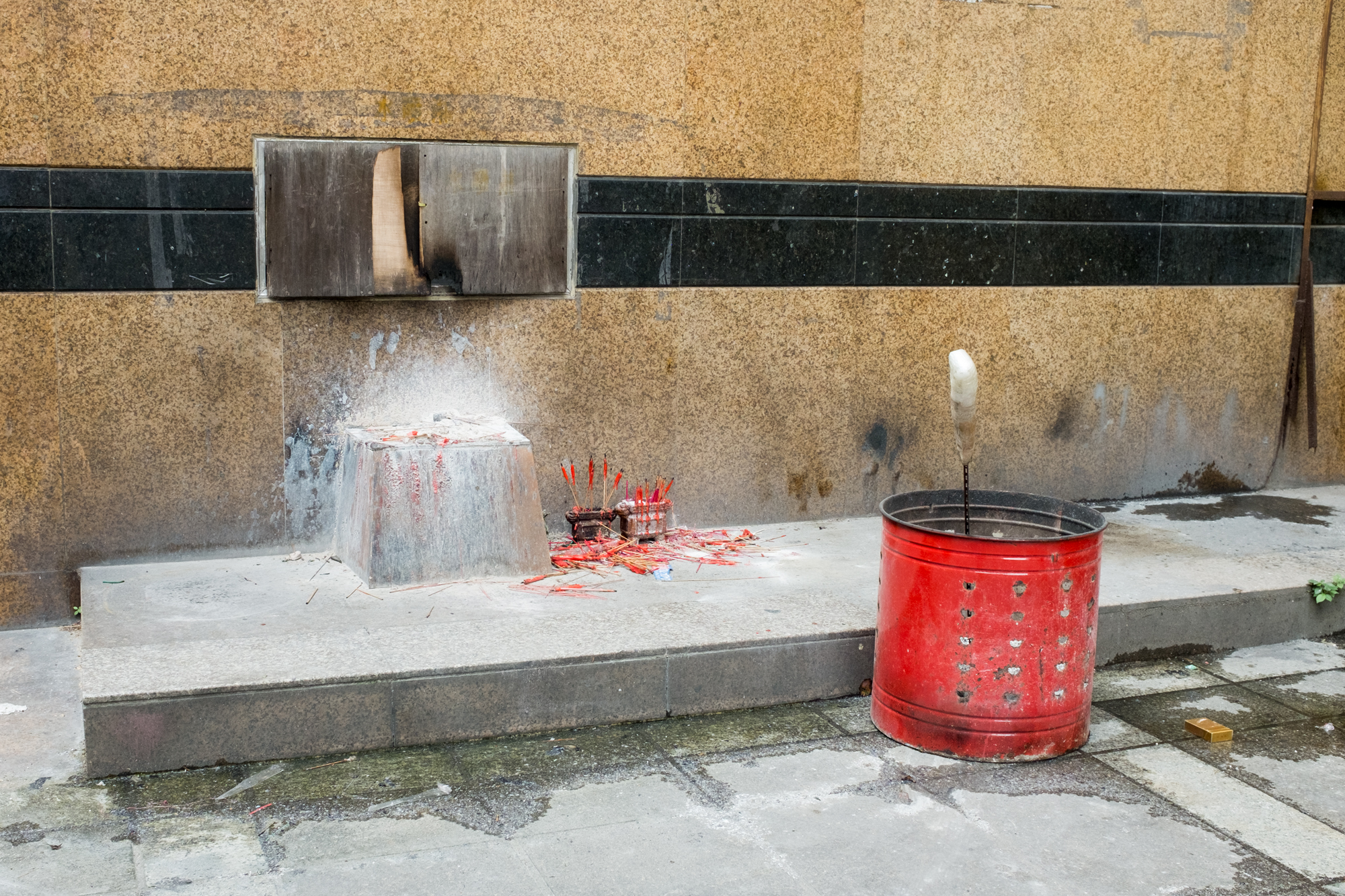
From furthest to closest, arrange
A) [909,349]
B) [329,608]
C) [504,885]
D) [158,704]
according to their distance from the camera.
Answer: [909,349] → [329,608] → [158,704] → [504,885]

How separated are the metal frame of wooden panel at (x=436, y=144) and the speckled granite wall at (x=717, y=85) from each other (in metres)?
0.04

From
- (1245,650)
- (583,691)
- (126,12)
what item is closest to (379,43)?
(126,12)

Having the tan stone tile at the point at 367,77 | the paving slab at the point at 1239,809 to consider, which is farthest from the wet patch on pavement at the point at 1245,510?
the tan stone tile at the point at 367,77

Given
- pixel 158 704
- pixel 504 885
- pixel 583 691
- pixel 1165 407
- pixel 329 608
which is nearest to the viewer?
pixel 504 885

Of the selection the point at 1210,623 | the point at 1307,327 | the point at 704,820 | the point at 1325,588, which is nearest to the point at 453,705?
the point at 704,820

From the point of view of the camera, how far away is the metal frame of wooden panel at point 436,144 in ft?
20.4

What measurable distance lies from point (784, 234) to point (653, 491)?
1.56 m

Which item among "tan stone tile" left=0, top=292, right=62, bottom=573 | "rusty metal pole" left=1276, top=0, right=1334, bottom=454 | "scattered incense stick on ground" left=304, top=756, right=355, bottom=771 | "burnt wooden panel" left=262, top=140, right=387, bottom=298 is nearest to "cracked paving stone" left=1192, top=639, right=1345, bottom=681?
"rusty metal pole" left=1276, top=0, right=1334, bottom=454

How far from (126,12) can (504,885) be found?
4.28m

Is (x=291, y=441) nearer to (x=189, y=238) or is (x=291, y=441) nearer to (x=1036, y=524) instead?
(x=189, y=238)

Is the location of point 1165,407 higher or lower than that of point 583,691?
higher

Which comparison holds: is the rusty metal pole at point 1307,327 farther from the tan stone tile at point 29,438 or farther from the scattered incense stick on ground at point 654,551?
the tan stone tile at point 29,438

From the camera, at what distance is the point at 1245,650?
6.39 meters

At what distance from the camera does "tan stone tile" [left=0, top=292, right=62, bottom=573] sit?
5.99 metres
